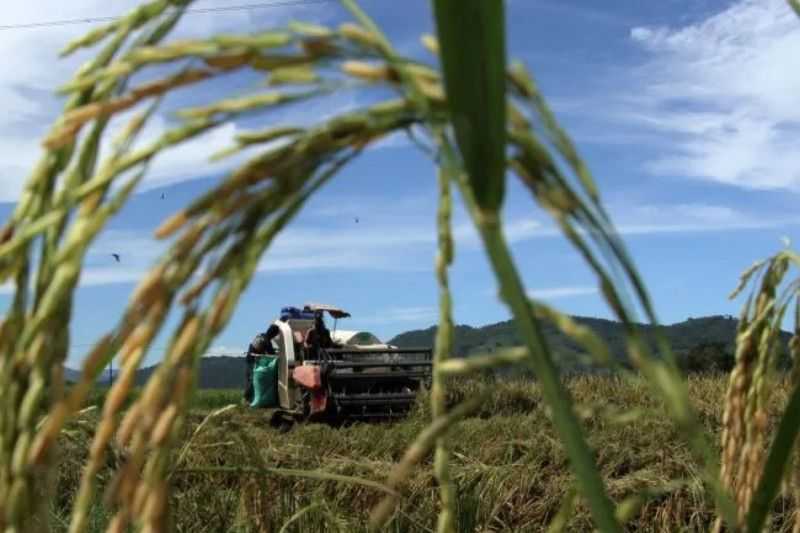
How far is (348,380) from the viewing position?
32.8 feet

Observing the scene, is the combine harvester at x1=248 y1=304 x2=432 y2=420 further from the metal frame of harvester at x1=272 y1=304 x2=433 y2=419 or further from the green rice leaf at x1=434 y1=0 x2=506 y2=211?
the green rice leaf at x1=434 y1=0 x2=506 y2=211

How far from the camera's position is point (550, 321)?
1.65 ft

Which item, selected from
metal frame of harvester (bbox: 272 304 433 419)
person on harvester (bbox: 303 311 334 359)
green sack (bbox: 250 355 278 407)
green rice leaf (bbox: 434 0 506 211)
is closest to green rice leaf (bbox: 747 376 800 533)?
green rice leaf (bbox: 434 0 506 211)

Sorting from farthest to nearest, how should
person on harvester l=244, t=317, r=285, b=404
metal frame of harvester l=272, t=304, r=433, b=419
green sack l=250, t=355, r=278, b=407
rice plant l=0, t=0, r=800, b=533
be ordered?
1. person on harvester l=244, t=317, r=285, b=404
2. green sack l=250, t=355, r=278, b=407
3. metal frame of harvester l=272, t=304, r=433, b=419
4. rice plant l=0, t=0, r=800, b=533

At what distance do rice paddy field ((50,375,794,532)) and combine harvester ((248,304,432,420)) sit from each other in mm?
1655

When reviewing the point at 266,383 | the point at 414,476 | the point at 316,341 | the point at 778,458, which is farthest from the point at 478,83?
the point at 266,383

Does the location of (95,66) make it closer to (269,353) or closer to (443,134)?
(443,134)

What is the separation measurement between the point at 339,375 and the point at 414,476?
5697 millimetres

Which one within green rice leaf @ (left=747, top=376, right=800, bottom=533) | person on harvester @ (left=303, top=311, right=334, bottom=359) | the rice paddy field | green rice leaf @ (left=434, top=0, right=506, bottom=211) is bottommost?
the rice paddy field

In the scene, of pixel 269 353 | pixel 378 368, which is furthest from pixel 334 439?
pixel 269 353

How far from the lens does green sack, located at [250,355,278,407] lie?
1160 centimetres

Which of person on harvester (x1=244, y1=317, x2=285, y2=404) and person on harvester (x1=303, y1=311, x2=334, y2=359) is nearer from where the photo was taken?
person on harvester (x1=303, y1=311, x2=334, y2=359)

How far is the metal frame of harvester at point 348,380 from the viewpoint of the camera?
9.86 meters

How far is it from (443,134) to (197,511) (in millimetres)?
2300
